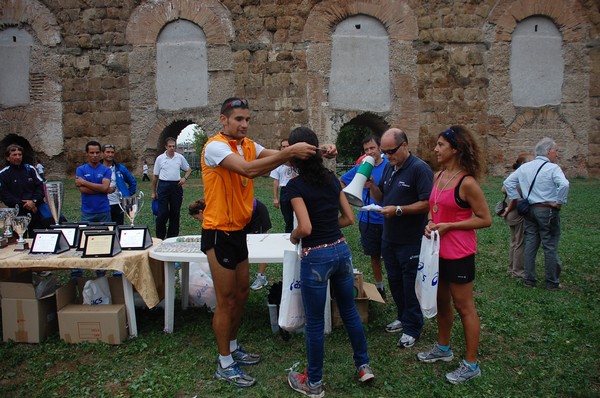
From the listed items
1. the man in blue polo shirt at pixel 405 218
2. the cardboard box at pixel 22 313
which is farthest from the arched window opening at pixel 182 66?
the man in blue polo shirt at pixel 405 218

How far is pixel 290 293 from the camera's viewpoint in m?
2.99

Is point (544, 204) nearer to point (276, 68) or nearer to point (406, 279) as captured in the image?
point (406, 279)

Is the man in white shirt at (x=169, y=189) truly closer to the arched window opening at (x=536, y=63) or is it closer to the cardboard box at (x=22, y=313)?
the cardboard box at (x=22, y=313)

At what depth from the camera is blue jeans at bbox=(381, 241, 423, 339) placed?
3.67 metres

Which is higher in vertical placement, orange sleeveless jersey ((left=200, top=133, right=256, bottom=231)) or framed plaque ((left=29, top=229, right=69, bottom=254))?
orange sleeveless jersey ((left=200, top=133, right=256, bottom=231))

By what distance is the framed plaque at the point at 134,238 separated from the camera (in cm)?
404

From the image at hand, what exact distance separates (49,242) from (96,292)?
610 mm

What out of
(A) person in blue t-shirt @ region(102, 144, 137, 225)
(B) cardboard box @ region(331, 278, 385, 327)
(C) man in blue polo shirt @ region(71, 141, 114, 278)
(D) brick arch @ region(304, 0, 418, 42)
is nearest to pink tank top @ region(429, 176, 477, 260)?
(B) cardboard box @ region(331, 278, 385, 327)

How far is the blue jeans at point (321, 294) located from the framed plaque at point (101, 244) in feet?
6.14

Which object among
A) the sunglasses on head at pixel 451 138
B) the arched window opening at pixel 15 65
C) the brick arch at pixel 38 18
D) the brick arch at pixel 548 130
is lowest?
the sunglasses on head at pixel 451 138

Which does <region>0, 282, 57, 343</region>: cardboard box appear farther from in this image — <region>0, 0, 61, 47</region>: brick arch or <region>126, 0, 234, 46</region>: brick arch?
<region>0, 0, 61, 47</region>: brick arch

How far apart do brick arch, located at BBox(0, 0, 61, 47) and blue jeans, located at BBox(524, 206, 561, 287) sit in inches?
616

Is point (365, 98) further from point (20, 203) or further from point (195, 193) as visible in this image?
point (20, 203)

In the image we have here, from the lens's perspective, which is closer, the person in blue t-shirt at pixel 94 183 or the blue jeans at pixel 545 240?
the blue jeans at pixel 545 240
